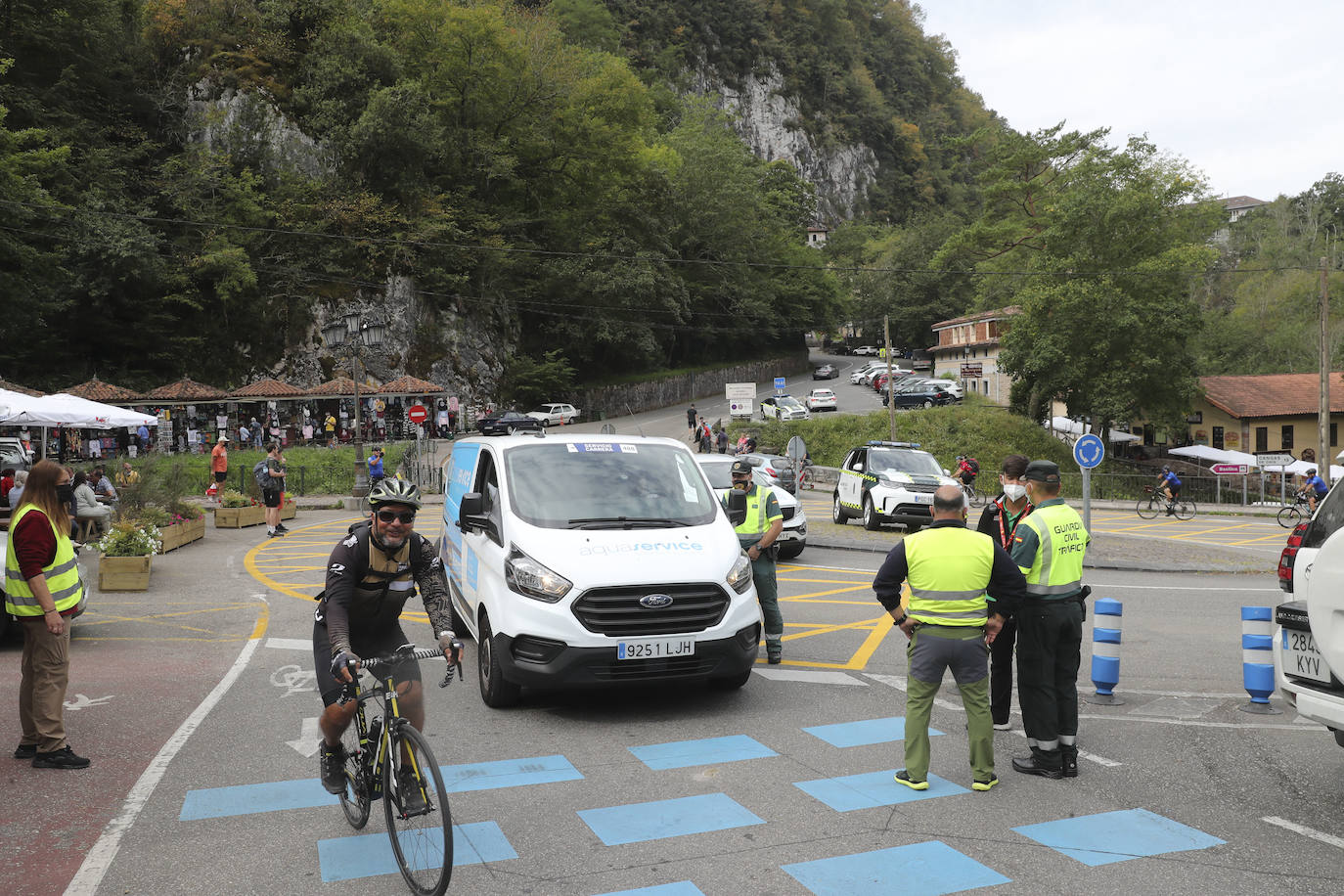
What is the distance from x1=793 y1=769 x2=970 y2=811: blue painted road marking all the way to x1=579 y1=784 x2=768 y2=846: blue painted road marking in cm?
53

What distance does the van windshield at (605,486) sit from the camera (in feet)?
26.5

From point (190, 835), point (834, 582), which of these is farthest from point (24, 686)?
point (834, 582)

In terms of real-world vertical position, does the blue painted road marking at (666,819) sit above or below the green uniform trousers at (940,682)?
below

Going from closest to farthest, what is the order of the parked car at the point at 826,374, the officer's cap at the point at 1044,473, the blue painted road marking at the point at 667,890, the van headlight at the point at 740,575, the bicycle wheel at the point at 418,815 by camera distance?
the bicycle wheel at the point at 418,815 < the blue painted road marking at the point at 667,890 < the officer's cap at the point at 1044,473 < the van headlight at the point at 740,575 < the parked car at the point at 826,374

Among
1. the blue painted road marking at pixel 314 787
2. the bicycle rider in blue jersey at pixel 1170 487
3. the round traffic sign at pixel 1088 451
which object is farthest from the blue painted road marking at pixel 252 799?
the bicycle rider in blue jersey at pixel 1170 487

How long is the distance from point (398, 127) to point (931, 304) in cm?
5808

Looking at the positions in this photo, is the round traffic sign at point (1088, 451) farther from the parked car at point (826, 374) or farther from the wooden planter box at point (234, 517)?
the parked car at point (826, 374)

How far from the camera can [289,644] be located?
10633 millimetres

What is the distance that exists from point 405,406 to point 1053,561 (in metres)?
47.3

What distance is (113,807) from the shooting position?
18.3ft

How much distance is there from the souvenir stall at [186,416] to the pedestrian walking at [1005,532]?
1615 inches

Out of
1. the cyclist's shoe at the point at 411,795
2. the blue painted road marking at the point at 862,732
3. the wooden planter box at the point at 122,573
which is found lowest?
the blue painted road marking at the point at 862,732

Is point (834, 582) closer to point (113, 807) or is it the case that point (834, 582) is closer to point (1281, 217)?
point (113, 807)

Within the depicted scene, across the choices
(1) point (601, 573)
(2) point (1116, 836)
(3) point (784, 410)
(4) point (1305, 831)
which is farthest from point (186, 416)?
(4) point (1305, 831)
